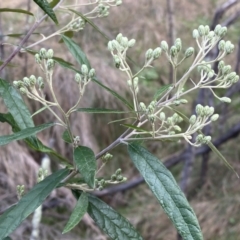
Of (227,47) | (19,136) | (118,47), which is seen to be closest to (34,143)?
(19,136)

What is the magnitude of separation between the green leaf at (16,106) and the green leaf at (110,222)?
128 millimetres

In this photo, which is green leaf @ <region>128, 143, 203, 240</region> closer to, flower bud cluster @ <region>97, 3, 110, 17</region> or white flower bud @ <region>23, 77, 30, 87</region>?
white flower bud @ <region>23, 77, 30, 87</region>

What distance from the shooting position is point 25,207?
0.62m

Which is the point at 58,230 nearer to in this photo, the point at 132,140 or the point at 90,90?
the point at 90,90

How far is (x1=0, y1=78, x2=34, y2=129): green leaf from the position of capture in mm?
680

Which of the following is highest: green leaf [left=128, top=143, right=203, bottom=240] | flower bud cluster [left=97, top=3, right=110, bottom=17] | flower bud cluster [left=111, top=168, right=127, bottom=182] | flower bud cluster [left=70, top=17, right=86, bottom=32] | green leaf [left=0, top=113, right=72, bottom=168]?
flower bud cluster [left=70, top=17, right=86, bottom=32]

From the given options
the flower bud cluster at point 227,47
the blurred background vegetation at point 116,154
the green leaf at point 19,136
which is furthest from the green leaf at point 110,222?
the blurred background vegetation at point 116,154

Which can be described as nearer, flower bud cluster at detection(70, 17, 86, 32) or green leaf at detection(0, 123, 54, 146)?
green leaf at detection(0, 123, 54, 146)

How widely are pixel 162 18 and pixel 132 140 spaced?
2680 millimetres

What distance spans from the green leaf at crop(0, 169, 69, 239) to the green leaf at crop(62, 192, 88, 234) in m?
0.04

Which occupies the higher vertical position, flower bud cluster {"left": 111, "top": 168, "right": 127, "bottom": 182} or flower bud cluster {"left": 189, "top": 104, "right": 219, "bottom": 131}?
flower bud cluster {"left": 111, "top": 168, "right": 127, "bottom": 182}

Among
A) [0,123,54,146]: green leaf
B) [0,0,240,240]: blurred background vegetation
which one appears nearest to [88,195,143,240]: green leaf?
[0,123,54,146]: green leaf

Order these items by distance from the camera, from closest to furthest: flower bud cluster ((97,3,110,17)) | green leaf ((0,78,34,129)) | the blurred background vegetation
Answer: green leaf ((0,78,34,129)), flower bud cluster ((97,3,110,17)), the blurred background vegetation

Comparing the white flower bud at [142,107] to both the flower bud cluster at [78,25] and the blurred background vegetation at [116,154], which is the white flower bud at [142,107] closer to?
the flower bud cluster at [78,25]
